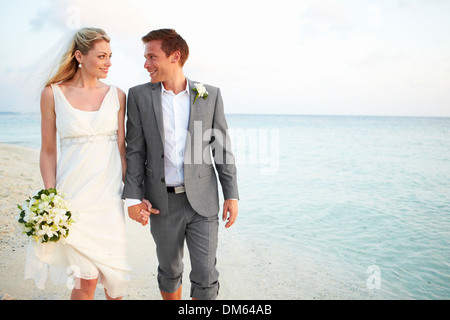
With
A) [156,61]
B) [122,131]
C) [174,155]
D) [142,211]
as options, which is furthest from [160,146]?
[156,61]

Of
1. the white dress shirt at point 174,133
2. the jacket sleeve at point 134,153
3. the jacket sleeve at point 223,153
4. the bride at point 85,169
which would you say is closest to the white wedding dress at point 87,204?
the bride at point 85,169

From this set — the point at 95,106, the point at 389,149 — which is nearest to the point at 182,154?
the point at 95,106

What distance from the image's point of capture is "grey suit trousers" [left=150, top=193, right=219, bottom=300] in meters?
2.68

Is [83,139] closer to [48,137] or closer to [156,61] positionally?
[48,137]

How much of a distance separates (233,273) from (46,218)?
311 centimetres

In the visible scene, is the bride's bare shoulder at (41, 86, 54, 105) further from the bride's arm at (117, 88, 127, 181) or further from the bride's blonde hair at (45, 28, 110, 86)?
the bride's arm at (117, 88, 127, 181)

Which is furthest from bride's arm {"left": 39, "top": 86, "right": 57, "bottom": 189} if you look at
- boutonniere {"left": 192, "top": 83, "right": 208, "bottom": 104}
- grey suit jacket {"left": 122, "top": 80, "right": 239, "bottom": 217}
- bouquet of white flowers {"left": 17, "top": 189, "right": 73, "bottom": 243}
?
boutonniere {"left": 192, "top": 83, "right": 208, "bottom": 104}

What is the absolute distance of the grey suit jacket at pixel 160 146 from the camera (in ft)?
8.54

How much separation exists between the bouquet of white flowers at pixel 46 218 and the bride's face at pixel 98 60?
0.95 metres

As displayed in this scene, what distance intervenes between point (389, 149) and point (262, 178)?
37.3ft

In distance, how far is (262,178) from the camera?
11.0 meters

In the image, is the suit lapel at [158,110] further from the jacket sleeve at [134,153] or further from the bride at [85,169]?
the bride at [85,169]

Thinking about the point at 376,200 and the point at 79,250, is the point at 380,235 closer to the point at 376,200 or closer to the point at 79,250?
the point at 376,200

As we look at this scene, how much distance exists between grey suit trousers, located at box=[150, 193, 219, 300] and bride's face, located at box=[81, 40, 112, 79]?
1.08 meters
